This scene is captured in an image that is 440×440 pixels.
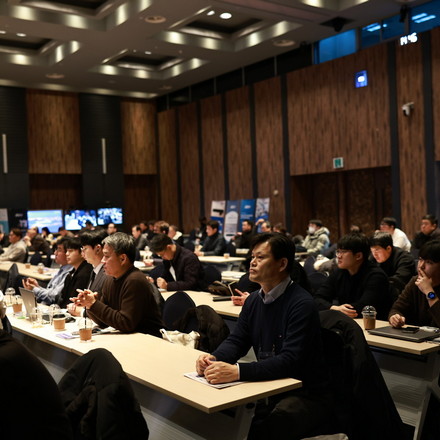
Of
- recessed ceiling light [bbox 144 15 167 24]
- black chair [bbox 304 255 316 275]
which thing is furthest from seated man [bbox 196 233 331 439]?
recessed ceiling light [bbox 144 15 167 24]

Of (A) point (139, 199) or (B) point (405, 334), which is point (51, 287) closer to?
(B) point (405, 334)

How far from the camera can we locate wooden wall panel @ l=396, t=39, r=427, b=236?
11469mm

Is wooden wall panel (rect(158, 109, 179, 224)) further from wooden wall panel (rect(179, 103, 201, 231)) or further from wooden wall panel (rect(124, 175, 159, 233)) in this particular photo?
wooden wall panel (rect(124, 175, 159, 233))

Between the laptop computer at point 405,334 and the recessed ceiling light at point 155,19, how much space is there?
9.28 m

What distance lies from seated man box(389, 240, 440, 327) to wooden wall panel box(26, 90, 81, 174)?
1470 centimetres

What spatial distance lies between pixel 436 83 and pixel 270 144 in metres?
4.75

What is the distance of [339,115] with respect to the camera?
13.1 metres

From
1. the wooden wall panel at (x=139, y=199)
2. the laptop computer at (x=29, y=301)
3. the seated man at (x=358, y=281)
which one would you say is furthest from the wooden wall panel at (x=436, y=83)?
the wooden wall panel at (x=139, y=199)

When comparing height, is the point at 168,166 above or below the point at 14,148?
below

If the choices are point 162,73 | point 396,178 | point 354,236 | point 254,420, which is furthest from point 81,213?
point 254,420

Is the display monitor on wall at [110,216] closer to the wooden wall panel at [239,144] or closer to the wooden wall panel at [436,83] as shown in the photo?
the wooden wall panel at [239,144]

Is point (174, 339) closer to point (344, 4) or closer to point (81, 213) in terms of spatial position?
point (344, 4)

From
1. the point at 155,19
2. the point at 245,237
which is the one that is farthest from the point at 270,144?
the point at 155,19

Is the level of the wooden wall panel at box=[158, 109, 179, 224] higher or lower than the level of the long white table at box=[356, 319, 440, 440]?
higher
